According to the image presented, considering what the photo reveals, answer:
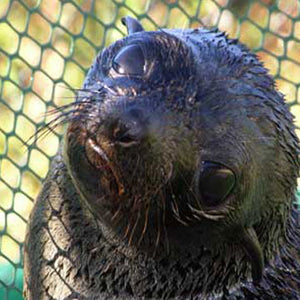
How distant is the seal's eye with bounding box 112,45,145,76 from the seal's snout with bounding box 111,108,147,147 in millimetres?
128

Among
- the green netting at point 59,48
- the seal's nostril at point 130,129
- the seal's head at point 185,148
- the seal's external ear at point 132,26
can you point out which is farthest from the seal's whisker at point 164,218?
the green netting at point 59,48

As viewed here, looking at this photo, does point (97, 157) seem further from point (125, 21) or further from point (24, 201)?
point (24, 201)

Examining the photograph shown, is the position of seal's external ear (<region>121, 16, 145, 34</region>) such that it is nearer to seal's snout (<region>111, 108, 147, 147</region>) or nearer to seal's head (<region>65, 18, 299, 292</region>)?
seal's head (<region>65, 18, 299, 292</region>)

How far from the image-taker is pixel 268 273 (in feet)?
6.66

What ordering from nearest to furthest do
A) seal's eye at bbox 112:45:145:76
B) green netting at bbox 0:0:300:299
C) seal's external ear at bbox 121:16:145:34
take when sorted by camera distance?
seal's eye at bbox 112:45:145:76 → seal's external ear at bbox 121:16:145:34 → green netting at bbox 0:0:300:299

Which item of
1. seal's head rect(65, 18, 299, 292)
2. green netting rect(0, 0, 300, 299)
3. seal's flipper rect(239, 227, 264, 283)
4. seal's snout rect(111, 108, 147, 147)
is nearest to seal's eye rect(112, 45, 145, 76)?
seal's head rect(65, 18, 299, 292)

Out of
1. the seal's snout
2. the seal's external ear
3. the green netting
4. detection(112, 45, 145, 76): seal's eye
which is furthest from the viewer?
the green netting

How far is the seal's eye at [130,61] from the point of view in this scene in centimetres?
173

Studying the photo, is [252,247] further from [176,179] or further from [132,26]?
[132,26]

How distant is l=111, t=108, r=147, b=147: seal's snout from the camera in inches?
62.8

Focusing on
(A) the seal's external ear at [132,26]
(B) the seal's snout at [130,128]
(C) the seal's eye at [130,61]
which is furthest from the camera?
(A) the seal's external ear at [132,26]

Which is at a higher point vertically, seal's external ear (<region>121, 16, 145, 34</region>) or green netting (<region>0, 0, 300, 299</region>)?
green netting (<region>0, 0, 300, 299</region>)

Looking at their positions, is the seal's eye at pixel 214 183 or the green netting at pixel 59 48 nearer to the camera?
the seal's eye at pixel 214 183

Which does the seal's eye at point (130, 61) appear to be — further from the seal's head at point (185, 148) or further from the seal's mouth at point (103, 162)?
the seal's mouth at point (103, 162)
